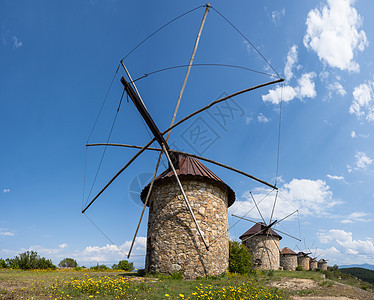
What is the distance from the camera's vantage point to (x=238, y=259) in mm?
14227

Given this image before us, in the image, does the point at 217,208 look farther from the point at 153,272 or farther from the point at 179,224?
the point at 153,272

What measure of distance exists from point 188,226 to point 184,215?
54cm

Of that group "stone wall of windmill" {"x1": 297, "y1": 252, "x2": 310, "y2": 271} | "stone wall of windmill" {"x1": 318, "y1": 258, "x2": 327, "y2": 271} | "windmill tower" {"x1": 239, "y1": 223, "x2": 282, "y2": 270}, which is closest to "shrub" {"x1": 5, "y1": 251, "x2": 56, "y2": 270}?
"windmill tower" {"x1": 239, "y1": 223, "x2": 282, "y2": 270}

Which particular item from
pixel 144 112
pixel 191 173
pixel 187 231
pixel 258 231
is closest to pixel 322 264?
pixel 258 231

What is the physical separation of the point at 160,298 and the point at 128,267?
1676 centimetres

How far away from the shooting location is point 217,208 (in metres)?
13.0

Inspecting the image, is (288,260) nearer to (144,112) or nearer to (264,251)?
(264,251)

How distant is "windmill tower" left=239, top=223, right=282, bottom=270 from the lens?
26509 mm

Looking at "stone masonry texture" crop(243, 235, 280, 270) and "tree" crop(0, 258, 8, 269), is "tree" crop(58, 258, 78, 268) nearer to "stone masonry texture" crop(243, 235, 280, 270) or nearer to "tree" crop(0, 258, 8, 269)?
"tree" crop(0, 258, 8, 269)

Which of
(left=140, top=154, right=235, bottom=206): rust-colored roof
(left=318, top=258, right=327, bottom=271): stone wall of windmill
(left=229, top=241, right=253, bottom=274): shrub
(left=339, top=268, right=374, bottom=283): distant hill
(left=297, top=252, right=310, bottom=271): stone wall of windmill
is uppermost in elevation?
(left=140, top=154, right=235, bottom=206): rust-colored roof

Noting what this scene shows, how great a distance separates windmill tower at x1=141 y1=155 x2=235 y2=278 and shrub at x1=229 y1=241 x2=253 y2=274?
35.9 inches

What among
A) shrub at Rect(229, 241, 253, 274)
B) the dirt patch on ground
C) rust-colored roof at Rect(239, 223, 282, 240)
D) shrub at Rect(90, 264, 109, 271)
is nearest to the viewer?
the dirt patch on ground

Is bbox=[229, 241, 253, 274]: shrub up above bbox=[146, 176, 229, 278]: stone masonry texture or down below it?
below

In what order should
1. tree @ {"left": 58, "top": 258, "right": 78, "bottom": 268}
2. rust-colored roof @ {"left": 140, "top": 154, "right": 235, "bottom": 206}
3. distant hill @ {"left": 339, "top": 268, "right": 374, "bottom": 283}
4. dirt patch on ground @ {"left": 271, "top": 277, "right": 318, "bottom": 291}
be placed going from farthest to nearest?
1. distant hill @ {"left": 339, "top": 268, "right": 374, "bottom": 283}
2. tree @ {"left": 58, "top": 258, "right": 78, "bottom": 268}
3. rust-colored roof @ {"left": 140, "top": 154, "right": 235, "bottom": 206}
4. dirt patch on ground @ {"left": 271, "top": 277, "right": 318, "bottom": 291}
